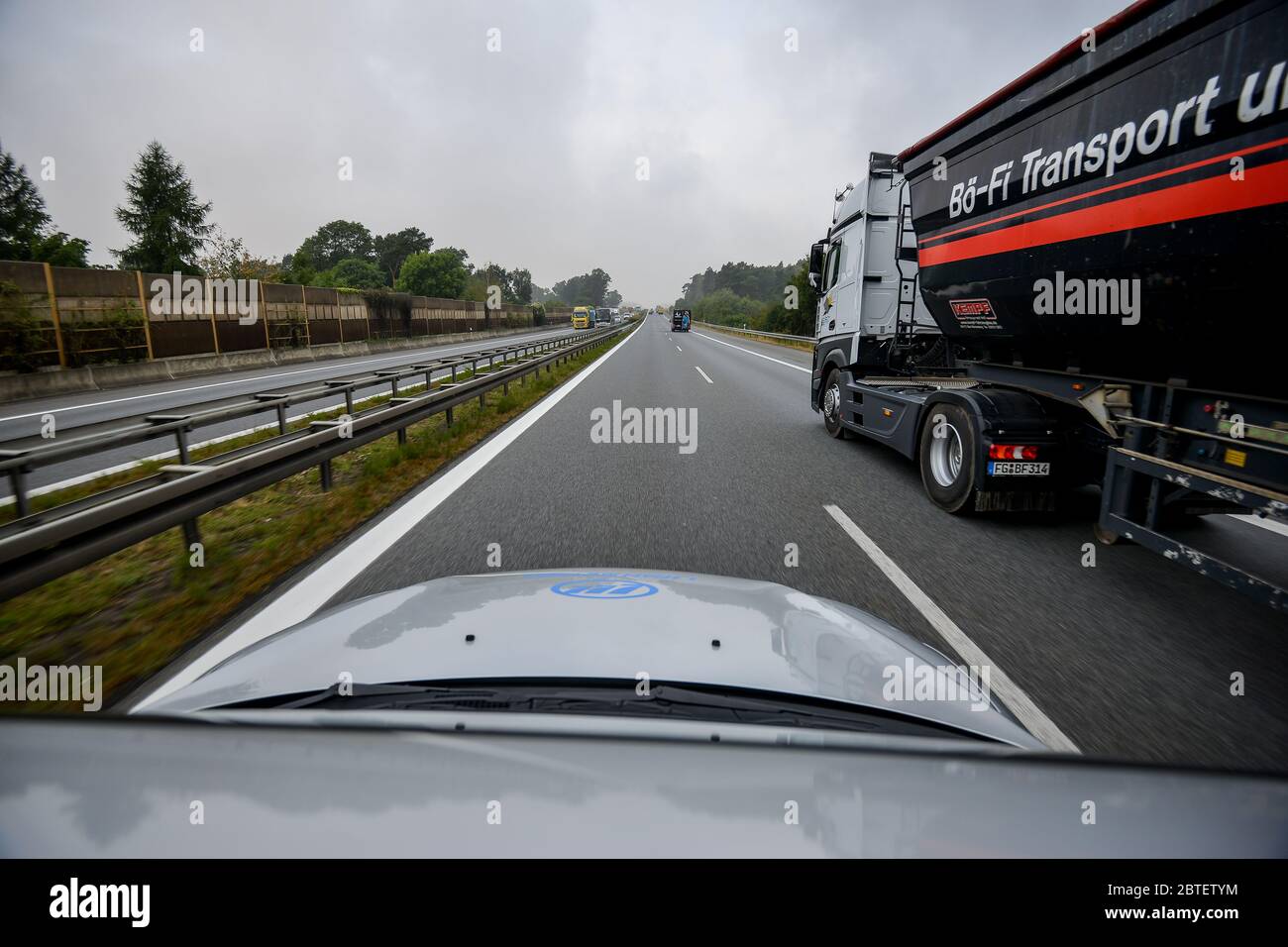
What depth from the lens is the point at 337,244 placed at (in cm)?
13438

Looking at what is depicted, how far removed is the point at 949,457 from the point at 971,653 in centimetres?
326

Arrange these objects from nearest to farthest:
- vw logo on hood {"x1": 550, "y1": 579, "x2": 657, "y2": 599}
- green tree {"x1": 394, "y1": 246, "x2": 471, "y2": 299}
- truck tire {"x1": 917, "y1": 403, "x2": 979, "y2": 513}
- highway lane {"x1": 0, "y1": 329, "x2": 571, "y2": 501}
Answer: vw logo on hood {"x1": 550, "y1": 579, "x2": 657, "y2": 599}, truck tire {"x1": 917, "y1": 403, "x2": 979, "y2": 513}, highway lane {"x1": 0, "y1": 329, "x2": 571, "y2": 501}, green tree {"x1": 394, "y1": 246, "x2": 471, "y2": 299}

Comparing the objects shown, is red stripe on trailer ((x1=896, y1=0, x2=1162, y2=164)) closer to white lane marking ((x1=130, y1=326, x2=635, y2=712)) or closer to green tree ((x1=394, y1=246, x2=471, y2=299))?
white lane marking ((x1=130, y1=326, x2=635, y2=712))

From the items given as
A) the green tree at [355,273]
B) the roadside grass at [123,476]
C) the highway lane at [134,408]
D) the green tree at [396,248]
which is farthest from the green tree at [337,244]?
the roadside grass at [123,476]

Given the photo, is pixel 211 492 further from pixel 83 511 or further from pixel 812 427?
pixel 812 427

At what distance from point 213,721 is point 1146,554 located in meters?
5.66

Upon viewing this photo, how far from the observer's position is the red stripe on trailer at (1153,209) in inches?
113

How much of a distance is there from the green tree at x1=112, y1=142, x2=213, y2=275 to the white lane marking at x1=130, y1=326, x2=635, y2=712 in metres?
79.8

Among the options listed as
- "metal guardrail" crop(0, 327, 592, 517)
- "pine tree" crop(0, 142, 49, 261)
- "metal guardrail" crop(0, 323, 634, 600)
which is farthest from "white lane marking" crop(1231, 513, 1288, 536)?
"pine tree" crop(0, 142, 49, 261)

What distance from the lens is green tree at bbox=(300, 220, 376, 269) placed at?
133 meters

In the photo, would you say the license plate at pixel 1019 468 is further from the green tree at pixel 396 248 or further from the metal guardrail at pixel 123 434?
the green tree at pixel 396 248

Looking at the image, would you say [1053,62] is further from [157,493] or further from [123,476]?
[123,476]

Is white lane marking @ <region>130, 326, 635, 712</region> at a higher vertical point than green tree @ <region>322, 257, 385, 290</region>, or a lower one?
lower
